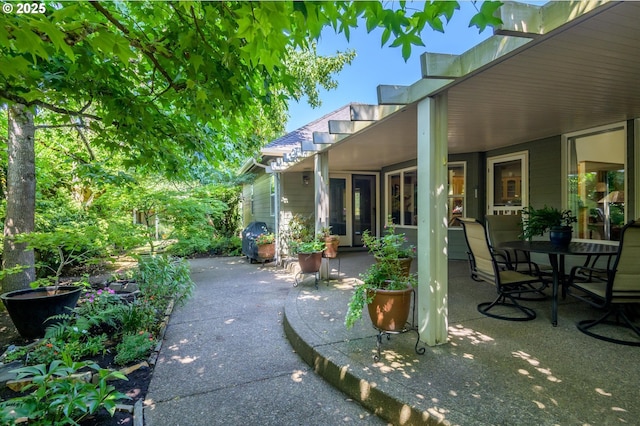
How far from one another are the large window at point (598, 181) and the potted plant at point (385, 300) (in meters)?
3.99

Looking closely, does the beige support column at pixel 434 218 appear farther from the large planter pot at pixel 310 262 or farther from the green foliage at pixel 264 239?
the green foliage at pixel 264 239

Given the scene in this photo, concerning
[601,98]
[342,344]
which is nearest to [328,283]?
[342,344]

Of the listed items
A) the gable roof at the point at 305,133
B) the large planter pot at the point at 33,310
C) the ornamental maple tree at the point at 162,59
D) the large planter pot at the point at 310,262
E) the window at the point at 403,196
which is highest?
the gable roof at the point at 305,133

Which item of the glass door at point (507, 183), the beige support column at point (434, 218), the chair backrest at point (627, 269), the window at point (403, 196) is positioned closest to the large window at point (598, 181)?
the glass door at point (507, 183)

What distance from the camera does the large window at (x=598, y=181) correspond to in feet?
14.6

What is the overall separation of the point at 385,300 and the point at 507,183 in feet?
16.5

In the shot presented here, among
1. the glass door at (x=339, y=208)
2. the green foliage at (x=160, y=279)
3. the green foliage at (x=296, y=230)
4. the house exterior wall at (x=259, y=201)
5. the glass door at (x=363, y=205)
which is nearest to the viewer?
the green foliage at (x=160, y=279)

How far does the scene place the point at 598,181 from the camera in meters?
4.70

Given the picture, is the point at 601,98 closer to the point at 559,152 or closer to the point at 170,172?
the point at 559,152

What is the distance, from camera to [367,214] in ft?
29.5

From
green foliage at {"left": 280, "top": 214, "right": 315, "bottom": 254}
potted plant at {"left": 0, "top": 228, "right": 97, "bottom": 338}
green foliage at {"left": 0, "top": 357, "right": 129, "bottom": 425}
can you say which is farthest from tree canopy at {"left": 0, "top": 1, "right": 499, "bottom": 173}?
green foliage at {"left": 280, "top": 214, "right": 315, "bottom": 254}

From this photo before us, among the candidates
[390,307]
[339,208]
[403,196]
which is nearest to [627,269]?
[390,307]

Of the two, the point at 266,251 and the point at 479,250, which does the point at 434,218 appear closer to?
the point at 479,250

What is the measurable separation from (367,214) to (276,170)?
124 inches
